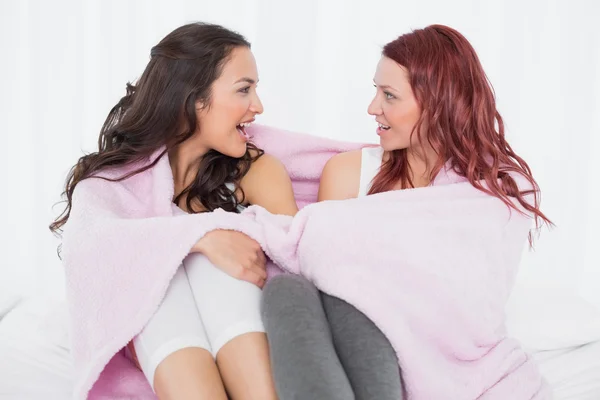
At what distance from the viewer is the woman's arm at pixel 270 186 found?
1.99m

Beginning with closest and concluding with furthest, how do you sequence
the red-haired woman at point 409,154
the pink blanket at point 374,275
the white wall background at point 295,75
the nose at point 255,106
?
1. the red-haired woman at point 409,154
2. the pink blanket at point 374,275
3. the nose at point 255,106
4. the white wall background at point 295,75

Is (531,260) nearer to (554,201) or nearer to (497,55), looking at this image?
(554,201)

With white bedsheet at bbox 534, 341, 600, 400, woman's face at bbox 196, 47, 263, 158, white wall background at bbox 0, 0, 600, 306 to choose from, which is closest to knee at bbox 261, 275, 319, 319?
woman's face at bbox 196, 47, 263, 158

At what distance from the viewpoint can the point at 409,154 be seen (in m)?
2.04

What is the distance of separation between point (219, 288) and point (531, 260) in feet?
5.69

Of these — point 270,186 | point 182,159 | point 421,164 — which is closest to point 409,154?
point 421,164

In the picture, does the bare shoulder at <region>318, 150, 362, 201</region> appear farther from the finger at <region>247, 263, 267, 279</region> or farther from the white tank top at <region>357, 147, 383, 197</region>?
the finger at <region>247, 263, 267, 279</region>

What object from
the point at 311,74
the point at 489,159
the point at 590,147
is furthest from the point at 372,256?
the point at 590,147

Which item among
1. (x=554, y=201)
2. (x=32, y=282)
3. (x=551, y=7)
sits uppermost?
(x=551, y=7)

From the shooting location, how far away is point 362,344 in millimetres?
1421

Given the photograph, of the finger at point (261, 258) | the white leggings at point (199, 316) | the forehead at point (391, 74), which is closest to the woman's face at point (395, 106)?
the forehead at point (391, 74)

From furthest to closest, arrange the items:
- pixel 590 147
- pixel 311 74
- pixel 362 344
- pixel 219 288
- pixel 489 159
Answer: pixel 590 147
pixel 311 74
pixel 489 159
pixel 219 288
pixel 362 344

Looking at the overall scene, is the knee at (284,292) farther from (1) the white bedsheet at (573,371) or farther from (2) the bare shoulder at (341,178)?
(1) the white bedsheet at (573,371)

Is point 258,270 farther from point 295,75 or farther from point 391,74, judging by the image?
point 295,75
